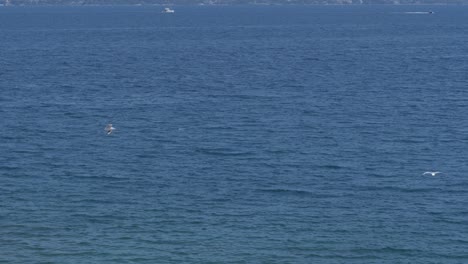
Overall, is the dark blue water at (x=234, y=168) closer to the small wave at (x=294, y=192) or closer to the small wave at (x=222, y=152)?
the small wave at (x=294, y=192)

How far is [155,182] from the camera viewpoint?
242ft

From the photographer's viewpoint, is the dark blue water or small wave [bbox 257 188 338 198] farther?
small wave [bbox 257 188 338 198]

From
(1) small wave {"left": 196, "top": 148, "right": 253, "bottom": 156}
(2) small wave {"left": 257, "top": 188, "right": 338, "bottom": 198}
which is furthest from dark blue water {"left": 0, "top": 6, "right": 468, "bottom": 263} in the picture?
(1) small wave {"left": 196, "top": 148, "right": 253, "bottom": 156}

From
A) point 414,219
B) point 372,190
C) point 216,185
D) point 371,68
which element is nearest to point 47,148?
point 216,185

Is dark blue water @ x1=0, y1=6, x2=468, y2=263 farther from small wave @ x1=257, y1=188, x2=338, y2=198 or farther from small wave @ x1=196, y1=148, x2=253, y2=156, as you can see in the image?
small wave @ x1=196, y1=148, x2=253, y2=156

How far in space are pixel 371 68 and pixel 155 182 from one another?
81842 millimetres

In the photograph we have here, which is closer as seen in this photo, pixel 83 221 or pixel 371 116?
pixel 83 221

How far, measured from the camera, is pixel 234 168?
77.8m

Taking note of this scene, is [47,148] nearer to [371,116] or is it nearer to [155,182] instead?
[155,182]

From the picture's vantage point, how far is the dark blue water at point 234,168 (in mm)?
60344

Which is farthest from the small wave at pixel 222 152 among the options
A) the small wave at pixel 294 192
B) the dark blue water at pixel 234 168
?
the small wave at pixel 294 192

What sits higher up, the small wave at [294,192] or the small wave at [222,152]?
the small wave at [294,192]

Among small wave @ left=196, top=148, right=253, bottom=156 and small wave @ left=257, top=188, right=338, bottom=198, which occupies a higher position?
small wave @ left=257, top=188, right=338, bottom=198

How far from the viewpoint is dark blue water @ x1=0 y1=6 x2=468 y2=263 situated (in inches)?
2376
